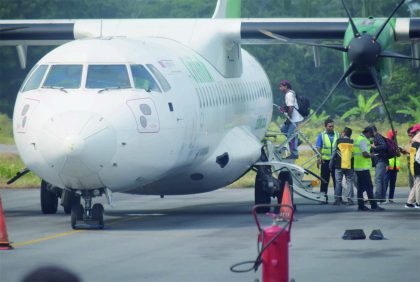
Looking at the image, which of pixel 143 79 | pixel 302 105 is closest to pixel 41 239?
pixel 143 79

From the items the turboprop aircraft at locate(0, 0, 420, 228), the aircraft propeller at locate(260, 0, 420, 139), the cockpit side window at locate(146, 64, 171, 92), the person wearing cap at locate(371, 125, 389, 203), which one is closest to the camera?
the turboprop aircraft at locate(0, 0, 420, 228)

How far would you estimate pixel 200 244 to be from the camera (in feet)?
50.6

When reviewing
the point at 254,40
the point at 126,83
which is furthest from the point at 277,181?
the point at 126,83

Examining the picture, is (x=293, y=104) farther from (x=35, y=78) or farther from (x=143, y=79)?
(x=35, y=78)

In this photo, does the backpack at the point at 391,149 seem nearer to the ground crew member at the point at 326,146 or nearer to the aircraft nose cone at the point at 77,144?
the ground crew member at the point at 326,146

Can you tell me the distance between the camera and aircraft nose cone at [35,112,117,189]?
15.7 meters

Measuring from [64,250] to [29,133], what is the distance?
2.42 metres

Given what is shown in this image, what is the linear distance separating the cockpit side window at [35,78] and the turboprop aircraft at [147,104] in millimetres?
22

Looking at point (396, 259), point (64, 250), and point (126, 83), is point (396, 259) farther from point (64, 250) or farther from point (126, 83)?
point (126, 83)

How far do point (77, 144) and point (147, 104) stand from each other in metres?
1.69

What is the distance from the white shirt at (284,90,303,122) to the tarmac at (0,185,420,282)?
1.95m

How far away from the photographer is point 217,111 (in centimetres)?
2061

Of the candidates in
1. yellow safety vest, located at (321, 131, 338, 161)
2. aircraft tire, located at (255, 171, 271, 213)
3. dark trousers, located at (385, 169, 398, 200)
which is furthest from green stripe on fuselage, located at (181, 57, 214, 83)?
dark trousers, located at (385, 169, 398, 200)

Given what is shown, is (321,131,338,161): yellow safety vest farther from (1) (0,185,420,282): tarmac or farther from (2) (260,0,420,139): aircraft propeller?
(2) (260,0,420,139): aircraft propeller
